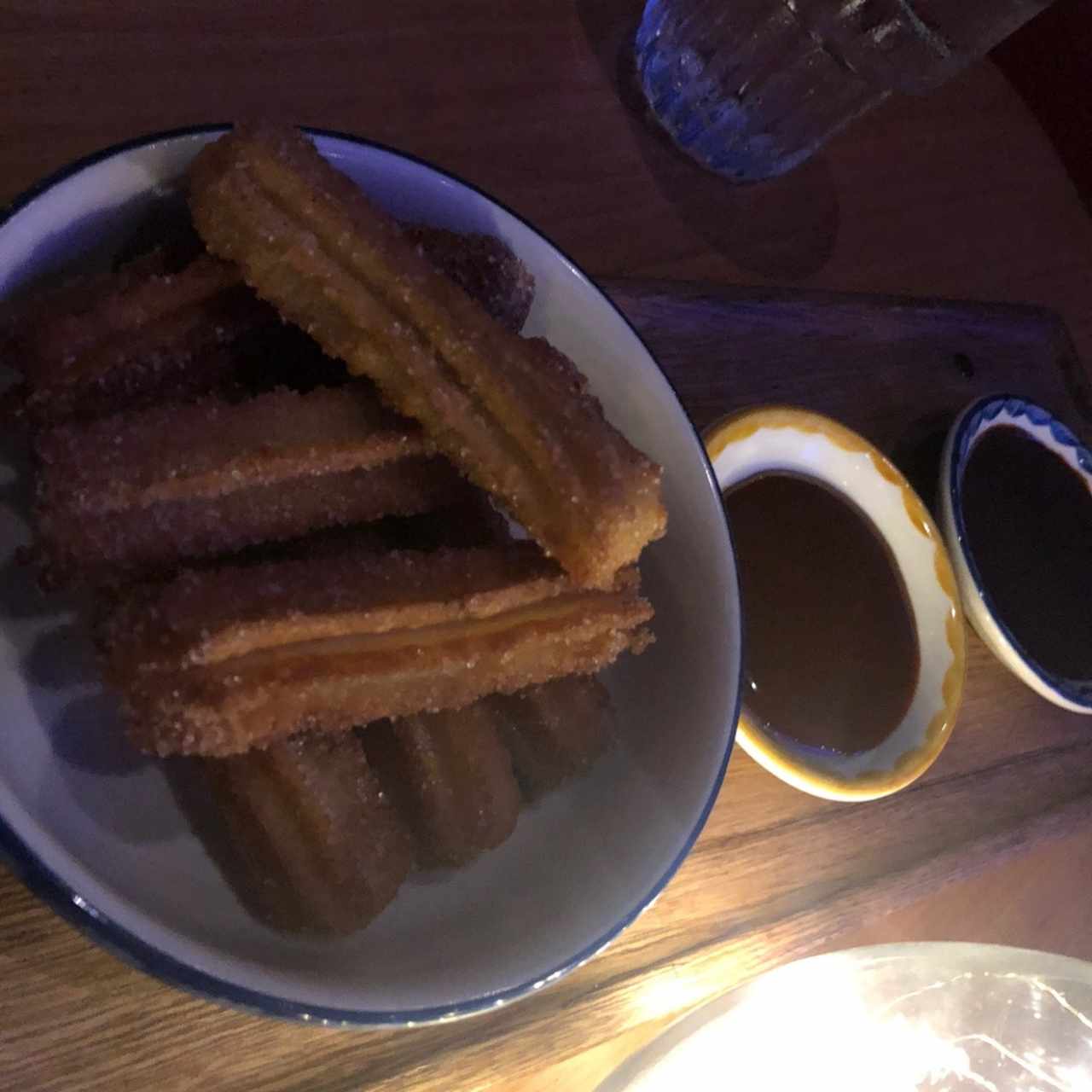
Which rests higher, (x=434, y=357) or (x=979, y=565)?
(x=434, y=357)

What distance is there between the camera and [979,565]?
1.00 m

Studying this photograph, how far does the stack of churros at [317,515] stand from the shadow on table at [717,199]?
0.42 m

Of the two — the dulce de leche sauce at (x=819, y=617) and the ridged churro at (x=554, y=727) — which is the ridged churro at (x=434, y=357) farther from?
the dulce de leche sauce at (x=819, y=617)

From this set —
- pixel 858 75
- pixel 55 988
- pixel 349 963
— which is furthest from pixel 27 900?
pixel 858 75

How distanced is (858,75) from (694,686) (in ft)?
2.06

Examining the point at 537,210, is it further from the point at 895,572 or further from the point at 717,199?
the point at 895,572

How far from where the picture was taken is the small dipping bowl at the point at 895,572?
783 mm

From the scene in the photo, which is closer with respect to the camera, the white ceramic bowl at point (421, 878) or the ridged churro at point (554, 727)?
the white ceramic bowl at point (421, 878)

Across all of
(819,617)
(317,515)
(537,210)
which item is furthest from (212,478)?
(819,617)

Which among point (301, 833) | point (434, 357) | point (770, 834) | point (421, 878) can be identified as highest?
point (434, 357)

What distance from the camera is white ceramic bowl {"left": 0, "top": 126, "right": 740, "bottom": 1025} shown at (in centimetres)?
47

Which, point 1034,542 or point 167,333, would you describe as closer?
point 167,333

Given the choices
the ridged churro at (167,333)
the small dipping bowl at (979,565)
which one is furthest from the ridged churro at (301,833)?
the small dipping bowl at (979,565)

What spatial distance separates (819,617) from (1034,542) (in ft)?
1.02
